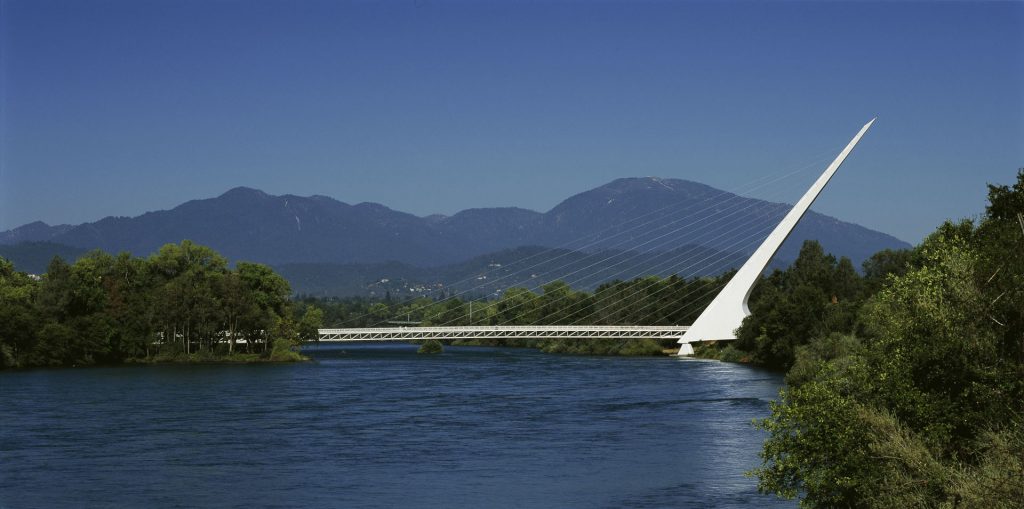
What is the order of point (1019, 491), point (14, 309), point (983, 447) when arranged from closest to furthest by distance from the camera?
point (1019, 491), point (983, 447), point (14, 309)

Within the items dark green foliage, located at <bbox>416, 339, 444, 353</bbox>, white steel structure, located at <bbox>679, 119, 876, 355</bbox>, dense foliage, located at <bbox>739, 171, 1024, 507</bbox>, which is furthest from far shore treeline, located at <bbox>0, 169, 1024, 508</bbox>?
dark green foliage, located at <bbox>416, 339, 444, 353</bbox>

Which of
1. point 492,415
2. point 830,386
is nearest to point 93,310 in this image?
point 492,415

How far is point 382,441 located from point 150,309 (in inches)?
1124

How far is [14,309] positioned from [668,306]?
33.6 meters

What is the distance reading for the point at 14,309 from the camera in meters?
44.4

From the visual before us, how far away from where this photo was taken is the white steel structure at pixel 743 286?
2071 inches

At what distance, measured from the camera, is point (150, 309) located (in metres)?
49.4

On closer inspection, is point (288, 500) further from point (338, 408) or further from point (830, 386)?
point (338, 408)

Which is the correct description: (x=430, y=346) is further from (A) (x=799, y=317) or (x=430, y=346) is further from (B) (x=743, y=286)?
(A) (x=799, y=317)

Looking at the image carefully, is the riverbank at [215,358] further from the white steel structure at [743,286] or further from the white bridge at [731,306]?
the white steel structure at [743,286]

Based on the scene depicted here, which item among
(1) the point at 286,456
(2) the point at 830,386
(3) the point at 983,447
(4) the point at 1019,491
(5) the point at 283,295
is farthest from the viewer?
(5) the point at 283,295

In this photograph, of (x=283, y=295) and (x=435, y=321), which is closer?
(x=283, y=295)

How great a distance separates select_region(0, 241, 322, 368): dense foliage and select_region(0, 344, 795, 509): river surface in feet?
26.1

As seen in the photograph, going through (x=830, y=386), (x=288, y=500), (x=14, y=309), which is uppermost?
(x=14, y=309)
